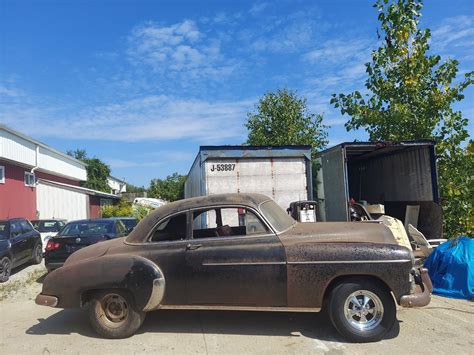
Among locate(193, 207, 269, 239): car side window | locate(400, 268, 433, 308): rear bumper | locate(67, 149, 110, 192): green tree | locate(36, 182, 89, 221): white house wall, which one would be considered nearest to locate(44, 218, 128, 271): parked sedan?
locate(193, 207, 269, 239): car side window

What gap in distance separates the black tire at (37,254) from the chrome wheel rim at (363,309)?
10381mm

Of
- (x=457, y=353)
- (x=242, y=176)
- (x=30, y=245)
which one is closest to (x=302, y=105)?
(x=242, y=176)

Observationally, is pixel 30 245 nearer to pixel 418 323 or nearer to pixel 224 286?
pixel 224 286

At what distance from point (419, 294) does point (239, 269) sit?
2131 millimetres

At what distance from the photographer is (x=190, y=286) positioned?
516 centimetres

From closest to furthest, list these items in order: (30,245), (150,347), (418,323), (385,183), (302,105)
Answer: (150,347)
(418,323)
(30,245)
(385,183)
(302,105)

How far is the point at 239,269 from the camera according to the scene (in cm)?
506

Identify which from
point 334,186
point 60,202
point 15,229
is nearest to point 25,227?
point 15,229

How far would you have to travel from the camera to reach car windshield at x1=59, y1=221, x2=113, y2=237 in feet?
31.6

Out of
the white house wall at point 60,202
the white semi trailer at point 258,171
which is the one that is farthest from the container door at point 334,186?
the white house wall at point 60,202

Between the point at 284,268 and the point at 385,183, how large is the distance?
403 inches

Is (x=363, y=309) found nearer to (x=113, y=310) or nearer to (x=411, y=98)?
(x=113, y=310)

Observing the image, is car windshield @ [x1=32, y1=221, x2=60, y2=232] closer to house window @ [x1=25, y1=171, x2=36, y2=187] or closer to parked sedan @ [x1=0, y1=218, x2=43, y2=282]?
parked sedan @ [x1=0, y1=218, x2=43, y2=282]

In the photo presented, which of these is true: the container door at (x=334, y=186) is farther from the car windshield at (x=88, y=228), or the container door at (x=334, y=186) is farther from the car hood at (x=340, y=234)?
the car windshield at (x=88, y=228)
